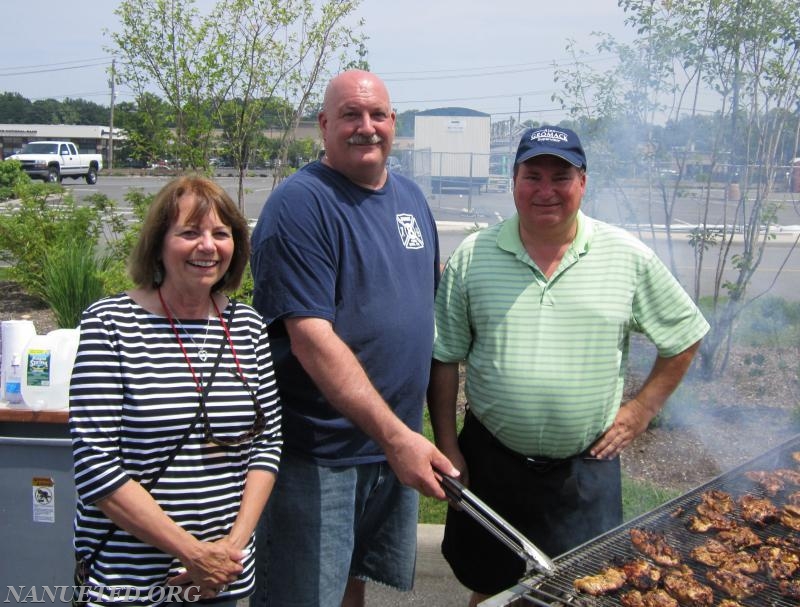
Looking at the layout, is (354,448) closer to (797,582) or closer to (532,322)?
(532,322)

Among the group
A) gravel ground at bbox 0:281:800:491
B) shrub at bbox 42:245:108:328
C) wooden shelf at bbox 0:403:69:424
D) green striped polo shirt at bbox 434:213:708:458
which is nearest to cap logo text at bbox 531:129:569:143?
green striped polo shirt at bbox 434:213:708:458

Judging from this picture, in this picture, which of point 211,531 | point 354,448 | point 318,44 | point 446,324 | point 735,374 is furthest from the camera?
point 318,44

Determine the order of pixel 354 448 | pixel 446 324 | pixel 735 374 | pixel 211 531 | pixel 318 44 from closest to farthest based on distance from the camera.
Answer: pixel 211 531, pixel 354 448, pixel 446 324, pixel 735 374, pixel 318 44

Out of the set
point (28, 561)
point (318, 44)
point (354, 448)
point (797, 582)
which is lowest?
point (28, 561)

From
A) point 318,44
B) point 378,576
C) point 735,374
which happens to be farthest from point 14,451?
point 735,374

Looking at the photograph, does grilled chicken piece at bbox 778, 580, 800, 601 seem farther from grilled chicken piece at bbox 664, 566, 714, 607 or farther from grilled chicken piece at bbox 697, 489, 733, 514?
grilled chicken piece at bbox 697, 489, 733, 514

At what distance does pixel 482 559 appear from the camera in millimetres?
3059

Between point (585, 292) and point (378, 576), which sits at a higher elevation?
point (585, 292)

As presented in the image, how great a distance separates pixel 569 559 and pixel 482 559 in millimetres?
777

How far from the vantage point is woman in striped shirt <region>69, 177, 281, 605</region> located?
2113mm

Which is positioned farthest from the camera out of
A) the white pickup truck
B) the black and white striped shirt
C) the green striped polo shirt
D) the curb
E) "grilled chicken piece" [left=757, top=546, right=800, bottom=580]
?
the white pickup truck

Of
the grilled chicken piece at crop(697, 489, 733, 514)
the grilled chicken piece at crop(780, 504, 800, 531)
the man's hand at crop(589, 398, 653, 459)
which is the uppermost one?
the man's hand at crop(589, 398, 653, 459)

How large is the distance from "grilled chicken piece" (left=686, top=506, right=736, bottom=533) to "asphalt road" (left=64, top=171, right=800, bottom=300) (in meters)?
3.79

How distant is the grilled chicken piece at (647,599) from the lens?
2219 mm
